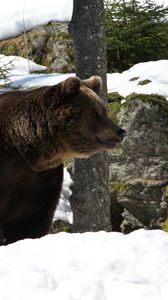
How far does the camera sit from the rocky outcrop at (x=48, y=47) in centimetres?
1316

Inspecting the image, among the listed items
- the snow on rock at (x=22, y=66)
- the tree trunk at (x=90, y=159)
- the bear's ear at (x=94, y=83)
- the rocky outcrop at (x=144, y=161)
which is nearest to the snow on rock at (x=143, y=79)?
the rocky outcrop at (x=144, y=161)

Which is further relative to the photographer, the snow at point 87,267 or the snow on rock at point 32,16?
the snow on rock at point 32,16

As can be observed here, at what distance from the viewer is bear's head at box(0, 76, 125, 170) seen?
5.17m

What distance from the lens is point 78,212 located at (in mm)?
6664

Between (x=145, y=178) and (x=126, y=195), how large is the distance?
0.31 meters

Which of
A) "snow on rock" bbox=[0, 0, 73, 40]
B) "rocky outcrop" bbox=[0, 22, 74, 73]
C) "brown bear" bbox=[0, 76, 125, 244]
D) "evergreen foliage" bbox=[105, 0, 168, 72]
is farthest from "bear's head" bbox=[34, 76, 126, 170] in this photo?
"snow on rock" bbox=[0, 0, 73, 40]

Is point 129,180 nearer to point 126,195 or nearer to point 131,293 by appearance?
point 126,195

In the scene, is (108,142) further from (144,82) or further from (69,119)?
(144,82)

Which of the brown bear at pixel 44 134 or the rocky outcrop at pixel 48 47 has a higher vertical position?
the brown bear at pixel 44 134

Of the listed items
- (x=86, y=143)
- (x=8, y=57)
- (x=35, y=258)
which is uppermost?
(x=35, y=258)

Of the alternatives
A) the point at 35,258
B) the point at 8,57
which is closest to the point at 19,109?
the point at 35,258

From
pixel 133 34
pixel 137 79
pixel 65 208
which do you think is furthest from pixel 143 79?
pixel 133 34

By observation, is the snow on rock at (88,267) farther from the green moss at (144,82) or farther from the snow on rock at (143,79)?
the green moss at (144,82)

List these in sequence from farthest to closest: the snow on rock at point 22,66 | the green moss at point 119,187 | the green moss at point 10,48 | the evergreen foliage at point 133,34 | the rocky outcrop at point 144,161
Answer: the green moss at point 10,48
the snow on rock at point 22,66
the evergreen foliage at point 133,34
the green moss at point 119,187
the rocky outcrop at point 144,161
